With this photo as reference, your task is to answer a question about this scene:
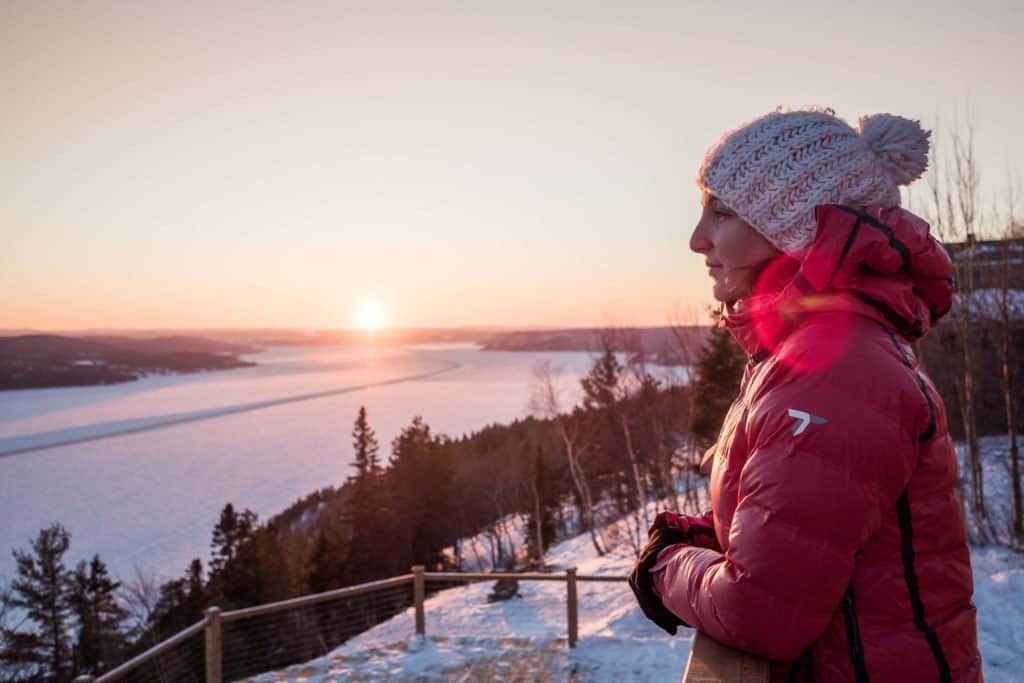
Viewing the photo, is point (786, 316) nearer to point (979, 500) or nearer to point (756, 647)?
point (756, 647)

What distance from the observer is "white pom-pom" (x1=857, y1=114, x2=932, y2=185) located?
3.41ft

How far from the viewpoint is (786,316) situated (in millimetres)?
943

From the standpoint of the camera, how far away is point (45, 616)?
24.1 metres

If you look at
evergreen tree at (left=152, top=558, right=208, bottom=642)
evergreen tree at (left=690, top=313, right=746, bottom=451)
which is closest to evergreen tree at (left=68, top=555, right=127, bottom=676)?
evergreen tree at (left=152, top=558, right=208, bottom=642)

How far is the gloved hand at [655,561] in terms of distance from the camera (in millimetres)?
985

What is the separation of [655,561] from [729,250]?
547 millimetres

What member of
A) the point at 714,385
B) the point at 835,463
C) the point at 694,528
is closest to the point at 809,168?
the point at 835,463

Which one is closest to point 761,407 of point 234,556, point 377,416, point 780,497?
point 780,497

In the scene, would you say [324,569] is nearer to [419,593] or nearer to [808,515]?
[419,593]

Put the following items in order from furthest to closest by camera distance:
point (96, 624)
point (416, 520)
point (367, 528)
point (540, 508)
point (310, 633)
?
point (416, 520) → point (367, 528) → point (540, 508) → point (96, 624) → point (310, 633)

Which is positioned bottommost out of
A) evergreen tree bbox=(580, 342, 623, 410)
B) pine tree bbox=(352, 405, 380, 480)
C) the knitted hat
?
pine tree bbox=(352, 405, 380, 480)

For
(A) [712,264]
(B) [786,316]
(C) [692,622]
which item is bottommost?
(C) [692,622]

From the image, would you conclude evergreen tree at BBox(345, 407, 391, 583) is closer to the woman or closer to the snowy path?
the snowy path

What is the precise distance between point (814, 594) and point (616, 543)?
24417 mm
